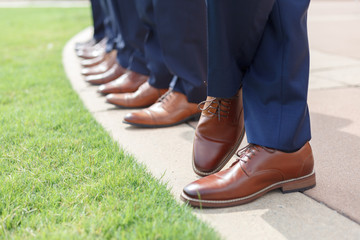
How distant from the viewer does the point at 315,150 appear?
5.59ft

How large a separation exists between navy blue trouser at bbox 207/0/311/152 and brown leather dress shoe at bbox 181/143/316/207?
0.14 feet

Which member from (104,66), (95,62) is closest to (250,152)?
(104,66)

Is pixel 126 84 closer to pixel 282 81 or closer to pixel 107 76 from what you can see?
pixel 107 76

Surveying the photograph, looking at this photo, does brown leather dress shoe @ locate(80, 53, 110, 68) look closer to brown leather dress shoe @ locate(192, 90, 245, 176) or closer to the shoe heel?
brown leather dress shoe @ locate(192, 90, 245, 176)

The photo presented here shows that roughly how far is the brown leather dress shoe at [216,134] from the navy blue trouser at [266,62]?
0.48 feet

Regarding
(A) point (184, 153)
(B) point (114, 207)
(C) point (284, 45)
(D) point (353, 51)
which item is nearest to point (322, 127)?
(A) point (184, 153)

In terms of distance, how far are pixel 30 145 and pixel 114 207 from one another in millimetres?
727

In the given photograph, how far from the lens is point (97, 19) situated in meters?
4.72

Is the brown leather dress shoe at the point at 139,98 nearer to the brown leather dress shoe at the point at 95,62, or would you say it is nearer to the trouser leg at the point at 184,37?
the trouser leg at the point at 184,37

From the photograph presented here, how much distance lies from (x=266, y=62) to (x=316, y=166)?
1.61 ft

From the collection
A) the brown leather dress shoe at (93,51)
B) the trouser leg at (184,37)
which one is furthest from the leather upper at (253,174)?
the brown leather dress shoe at (93,51)

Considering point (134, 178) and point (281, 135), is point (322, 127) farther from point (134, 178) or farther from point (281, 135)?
point (134, 178)

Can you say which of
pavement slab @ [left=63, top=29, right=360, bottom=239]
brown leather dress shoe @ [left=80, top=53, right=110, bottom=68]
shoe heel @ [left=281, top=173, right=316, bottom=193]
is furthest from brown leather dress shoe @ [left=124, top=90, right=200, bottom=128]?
brown leather dress shoe @ [left=80, top=53, right=110, bottom=68]

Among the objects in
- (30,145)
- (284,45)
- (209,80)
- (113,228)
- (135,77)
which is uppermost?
(284,45)
